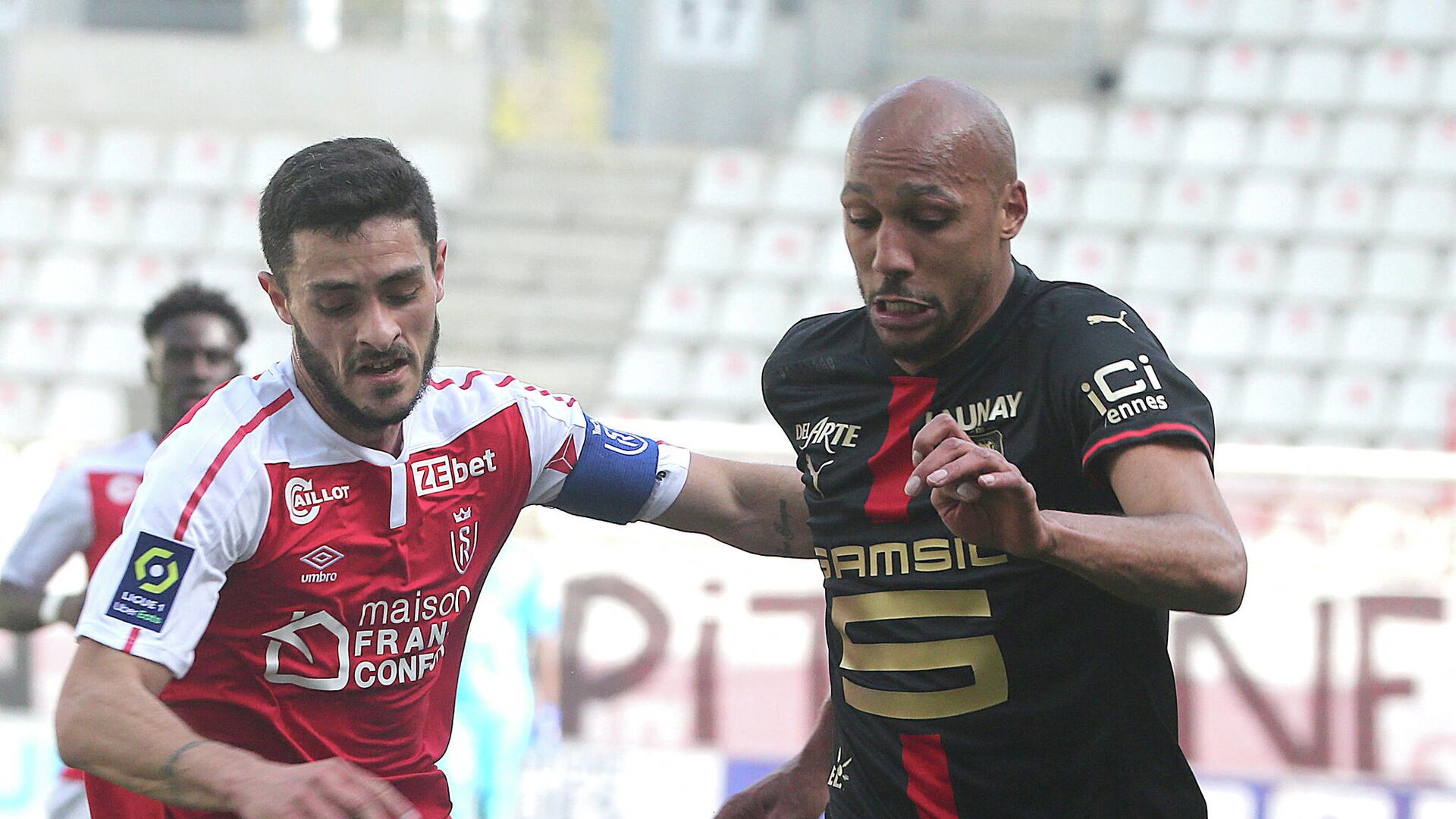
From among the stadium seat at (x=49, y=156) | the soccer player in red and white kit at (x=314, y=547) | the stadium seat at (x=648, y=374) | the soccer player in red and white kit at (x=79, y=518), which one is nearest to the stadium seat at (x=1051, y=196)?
the stadium seat at (x=648, y=374)

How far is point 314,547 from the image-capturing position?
9.18 feet

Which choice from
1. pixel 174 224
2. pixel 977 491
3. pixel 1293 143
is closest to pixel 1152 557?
pixel 977 491

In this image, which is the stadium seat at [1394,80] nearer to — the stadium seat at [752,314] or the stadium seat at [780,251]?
the stadium seat at [780,251]

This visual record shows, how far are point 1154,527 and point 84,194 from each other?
40.1 ft

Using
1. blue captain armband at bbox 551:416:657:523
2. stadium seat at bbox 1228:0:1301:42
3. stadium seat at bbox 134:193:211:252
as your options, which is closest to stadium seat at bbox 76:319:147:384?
stadium seat at bbox 134:193:211:252

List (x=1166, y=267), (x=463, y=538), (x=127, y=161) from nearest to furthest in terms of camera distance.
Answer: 1. (x=463, y=538)
2. (x=1166, y=267)
3. (x=127, y=161)

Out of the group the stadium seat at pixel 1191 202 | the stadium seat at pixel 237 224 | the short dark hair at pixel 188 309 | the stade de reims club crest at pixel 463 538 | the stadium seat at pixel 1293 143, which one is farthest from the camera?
the stadium seat at pixel 237 224

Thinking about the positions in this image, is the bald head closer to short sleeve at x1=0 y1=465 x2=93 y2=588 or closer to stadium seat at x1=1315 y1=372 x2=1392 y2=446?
short sleeve at x1=0 y1=465 x2=93 y2=588

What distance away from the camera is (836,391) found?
2.84 m

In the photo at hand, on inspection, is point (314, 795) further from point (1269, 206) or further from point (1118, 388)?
point (1269, 206)

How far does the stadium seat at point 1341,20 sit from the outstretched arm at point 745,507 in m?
10.5

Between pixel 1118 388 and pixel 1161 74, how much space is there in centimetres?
1075

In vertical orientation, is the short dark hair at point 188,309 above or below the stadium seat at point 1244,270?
below

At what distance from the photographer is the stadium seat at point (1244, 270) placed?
1122 cm
